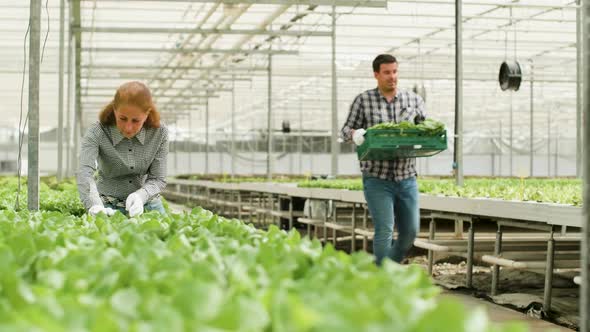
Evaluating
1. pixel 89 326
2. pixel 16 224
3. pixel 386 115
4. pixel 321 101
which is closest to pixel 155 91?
pixel 321 101

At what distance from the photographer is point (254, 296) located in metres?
1.46

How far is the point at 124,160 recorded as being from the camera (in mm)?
4328

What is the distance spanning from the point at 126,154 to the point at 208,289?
3.07 meters

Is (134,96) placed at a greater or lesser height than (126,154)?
greater

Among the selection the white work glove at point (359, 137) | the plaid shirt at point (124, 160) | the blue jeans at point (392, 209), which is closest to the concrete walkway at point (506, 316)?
the blue jeans at point (392, 209)

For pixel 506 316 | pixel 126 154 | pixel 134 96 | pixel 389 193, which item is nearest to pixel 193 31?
pixel 389 193

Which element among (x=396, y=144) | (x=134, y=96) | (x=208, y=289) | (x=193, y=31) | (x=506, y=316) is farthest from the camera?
(x=193, y=31)

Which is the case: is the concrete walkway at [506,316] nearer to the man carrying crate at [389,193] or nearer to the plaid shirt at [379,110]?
the man carrying crate at [389,193]

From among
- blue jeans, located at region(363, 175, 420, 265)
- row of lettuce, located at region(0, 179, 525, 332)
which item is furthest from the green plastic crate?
row of lettuce, located at region(0, 179, 525, 332)

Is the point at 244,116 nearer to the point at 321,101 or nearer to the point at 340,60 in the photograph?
the point at 321,101

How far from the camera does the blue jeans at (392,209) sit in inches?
202

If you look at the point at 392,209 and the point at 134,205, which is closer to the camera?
the point at 134,205

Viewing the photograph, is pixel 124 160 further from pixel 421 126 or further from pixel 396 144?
pixel 421 126

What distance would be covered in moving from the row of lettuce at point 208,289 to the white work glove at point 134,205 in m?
1.25
